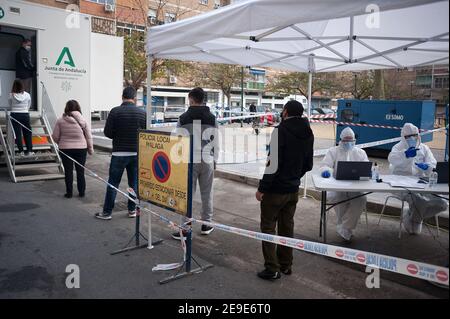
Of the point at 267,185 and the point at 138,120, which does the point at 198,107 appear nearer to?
the point at 138,120

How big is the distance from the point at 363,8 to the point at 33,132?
26.7 feet

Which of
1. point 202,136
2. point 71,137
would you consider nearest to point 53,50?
point 71,137

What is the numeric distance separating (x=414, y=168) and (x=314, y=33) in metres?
2.32

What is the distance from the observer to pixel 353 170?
4941 millimetres

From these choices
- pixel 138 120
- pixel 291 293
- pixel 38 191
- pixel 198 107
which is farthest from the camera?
pixel 38 191

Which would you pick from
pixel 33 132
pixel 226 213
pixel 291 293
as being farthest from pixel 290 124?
pixel 33 132

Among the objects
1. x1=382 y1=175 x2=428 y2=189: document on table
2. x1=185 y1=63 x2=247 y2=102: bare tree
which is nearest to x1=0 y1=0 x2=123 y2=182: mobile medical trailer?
x1=382 y1=175 x2=428 y2=189: document on table

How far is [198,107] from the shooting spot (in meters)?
5.22

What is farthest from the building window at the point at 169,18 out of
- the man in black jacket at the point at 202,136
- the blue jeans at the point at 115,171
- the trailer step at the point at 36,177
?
the man in black jacket at the point at 202,136

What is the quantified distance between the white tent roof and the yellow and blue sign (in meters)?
1.49

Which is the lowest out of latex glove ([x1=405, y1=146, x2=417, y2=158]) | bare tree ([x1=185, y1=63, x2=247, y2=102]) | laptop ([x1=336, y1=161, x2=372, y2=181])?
laptop ([x1=336, y1=161, x2=372, y2=181])

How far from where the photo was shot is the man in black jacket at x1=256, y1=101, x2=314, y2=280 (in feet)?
12.8

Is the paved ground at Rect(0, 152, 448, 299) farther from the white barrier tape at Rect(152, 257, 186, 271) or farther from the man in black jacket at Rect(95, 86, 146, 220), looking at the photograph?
the man in black jacket at Rect(95, 86, 146, 220)

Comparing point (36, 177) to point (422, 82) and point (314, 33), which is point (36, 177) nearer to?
point (314, 33)
